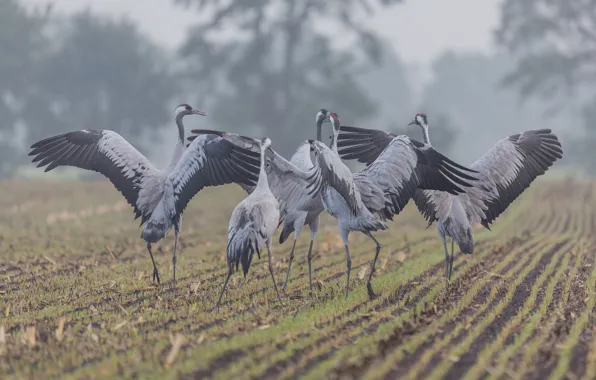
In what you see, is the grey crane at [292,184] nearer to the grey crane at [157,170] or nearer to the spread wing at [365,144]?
the grey crane at [157,170]

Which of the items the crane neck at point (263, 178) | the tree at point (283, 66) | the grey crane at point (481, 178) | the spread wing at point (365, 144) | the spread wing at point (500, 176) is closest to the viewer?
the crane neck at point (263, 178)

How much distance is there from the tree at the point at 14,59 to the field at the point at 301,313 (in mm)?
A: 40436

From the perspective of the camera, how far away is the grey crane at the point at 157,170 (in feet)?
38.8

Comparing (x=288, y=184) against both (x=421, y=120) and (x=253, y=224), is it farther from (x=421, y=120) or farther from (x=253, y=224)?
(x=421, y=120)

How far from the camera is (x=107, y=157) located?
41.1ft

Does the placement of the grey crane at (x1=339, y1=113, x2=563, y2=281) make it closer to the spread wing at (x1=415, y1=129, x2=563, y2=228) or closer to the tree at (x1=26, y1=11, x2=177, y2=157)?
the spread wing at (x1=415, y1=129, x2=563, y2=228)

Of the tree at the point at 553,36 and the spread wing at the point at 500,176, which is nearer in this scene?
the spread wing at the point at 500,176

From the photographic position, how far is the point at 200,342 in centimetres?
783

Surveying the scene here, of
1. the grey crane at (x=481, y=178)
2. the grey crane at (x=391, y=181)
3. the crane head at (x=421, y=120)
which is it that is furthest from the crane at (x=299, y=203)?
the crane head at (x=421, y=120)

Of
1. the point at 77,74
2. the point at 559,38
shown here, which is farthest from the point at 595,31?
the point at 77,74

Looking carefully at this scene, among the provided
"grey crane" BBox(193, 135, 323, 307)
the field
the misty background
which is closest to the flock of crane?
"grey crane" BBox(193, 135, 323, 307)

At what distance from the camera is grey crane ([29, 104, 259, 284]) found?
11820mm

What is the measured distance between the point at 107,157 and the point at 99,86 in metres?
50.1

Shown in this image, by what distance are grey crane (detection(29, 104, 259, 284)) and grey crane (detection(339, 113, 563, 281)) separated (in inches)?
74.5
